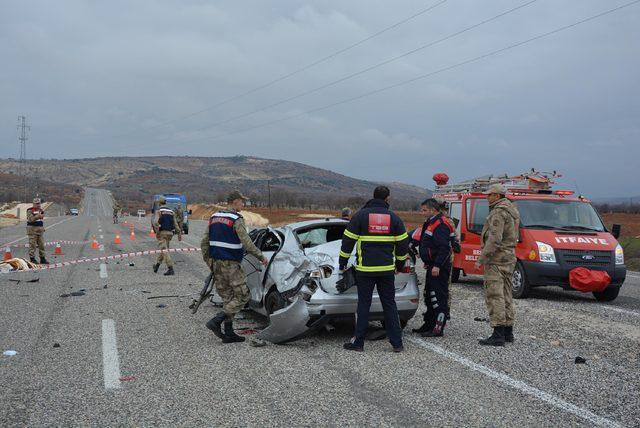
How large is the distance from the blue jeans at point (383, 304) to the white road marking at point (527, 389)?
540mm

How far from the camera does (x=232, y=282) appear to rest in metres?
7.20

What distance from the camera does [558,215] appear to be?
1143 cm

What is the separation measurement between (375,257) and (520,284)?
5266mm

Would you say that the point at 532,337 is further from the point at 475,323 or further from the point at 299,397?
the point at 299,397

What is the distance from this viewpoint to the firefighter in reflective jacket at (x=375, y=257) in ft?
22.2

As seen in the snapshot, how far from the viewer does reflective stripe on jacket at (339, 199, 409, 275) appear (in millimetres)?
6746

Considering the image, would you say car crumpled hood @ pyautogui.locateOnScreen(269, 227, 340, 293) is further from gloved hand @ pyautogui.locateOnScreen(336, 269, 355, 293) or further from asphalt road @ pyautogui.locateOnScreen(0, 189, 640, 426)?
asphalt road @ pyautogui.locateOnScreen(0, 189, 640, 426)

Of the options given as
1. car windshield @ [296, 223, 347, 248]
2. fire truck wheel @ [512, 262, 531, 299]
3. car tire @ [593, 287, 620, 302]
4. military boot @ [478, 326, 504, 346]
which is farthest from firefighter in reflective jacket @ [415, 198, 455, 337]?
car tire @ [593, 287, 620, 302]

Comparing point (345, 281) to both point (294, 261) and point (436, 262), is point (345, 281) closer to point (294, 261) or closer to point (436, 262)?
point (294, 261)

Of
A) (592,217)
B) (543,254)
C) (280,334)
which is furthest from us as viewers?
(592,217)

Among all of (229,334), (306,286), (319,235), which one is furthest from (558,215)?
(229,334)

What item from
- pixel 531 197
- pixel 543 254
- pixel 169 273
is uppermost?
pixel 531 197

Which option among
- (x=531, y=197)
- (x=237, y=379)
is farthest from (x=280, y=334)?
(x=531, y=197)

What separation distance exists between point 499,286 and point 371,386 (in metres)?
2.56
